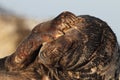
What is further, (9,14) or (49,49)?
(9,14)

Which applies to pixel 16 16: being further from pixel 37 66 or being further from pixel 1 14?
pixel 37 66

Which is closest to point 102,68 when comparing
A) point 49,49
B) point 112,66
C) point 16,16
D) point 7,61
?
point 112,66

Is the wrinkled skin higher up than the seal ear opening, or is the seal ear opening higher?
the seal ear opening

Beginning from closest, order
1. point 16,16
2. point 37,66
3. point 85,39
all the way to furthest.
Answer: point 85,39 → point 37,66 → point 16,16

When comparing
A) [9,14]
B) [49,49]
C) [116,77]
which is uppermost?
[49,49]

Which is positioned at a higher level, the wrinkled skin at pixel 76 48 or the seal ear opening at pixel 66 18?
the seal ear opening at pixel 66 18

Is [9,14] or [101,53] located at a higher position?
[101,53]

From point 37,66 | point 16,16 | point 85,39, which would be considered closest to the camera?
point 85,39
